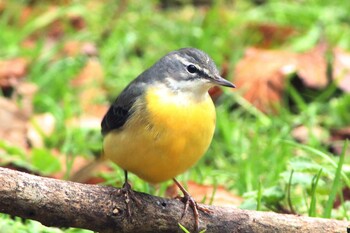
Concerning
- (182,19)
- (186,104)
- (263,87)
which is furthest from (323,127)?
(186,104)

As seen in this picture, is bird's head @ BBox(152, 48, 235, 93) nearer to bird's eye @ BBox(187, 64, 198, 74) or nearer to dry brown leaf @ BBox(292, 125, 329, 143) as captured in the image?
bird's eye @ BBox(187, 64, 198, 74)

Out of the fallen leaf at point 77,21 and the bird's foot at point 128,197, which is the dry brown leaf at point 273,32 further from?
the bird's foot at point 128,197

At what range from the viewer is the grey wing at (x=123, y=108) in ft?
15.0

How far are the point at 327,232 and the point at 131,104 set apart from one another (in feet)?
4.21

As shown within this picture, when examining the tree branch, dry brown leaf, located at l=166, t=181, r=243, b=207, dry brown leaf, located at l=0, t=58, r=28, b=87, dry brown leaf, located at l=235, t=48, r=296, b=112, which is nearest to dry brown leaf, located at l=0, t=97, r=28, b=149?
dry brown leaf, located at l=0, t=58, r=28, b=87

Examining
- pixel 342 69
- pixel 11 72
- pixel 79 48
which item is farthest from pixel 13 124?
pixel 342 69

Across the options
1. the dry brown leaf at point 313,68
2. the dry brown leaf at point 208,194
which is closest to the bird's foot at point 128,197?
the dry brown leaf at point 208,194

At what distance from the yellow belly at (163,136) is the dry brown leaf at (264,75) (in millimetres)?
3242

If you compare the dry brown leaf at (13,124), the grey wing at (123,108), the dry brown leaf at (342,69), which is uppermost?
the grey wing at (123,108)

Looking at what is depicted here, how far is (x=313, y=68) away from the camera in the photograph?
8.19 metres

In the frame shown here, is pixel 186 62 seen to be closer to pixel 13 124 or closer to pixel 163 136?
pixel 163 136

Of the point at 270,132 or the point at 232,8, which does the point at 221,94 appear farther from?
the point at 232,8

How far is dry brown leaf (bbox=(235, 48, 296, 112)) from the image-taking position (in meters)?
7.75

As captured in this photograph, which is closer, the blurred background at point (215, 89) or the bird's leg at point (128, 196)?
the bird's leg at point (128, 196)
